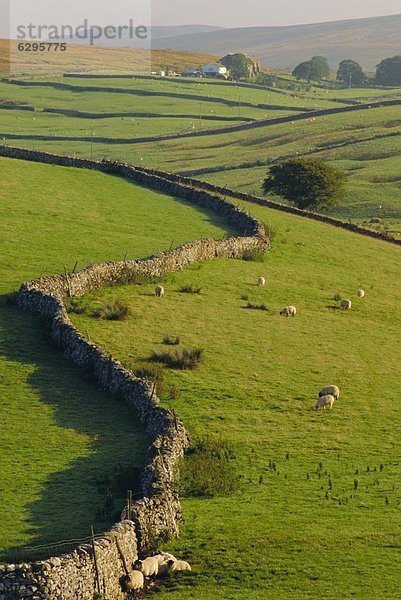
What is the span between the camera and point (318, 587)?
2258 cm

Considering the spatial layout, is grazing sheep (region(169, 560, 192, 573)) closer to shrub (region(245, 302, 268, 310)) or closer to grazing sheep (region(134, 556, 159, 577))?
grazing sheep (region(134, 556, 159, 577))

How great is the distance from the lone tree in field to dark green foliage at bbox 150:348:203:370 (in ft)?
171

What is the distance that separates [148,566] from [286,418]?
35.6 feet

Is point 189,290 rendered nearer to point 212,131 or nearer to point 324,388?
point 324,388

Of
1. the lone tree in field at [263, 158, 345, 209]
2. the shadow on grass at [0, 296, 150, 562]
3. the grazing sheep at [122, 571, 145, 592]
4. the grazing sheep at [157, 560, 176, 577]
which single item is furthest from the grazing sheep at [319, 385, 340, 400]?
the lone tree in field at [263, 158, 345, 209]

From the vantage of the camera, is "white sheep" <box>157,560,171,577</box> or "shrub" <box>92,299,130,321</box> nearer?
"white sheep" <box>157,560,171,577</box>

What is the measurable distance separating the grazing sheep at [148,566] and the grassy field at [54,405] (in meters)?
1.57

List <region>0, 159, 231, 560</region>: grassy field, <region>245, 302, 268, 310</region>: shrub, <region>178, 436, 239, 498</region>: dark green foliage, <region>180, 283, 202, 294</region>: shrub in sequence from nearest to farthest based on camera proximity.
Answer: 1. <region>0, 159, 231, 560</region>: grassy field
2. <region>178, 436, 239, 498</region>: dark green foliage
3. <region>245, 302, 268, 310</region>: shrub
4. <region>180, 283, 202, 294</region>: shrub

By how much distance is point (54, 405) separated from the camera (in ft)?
105

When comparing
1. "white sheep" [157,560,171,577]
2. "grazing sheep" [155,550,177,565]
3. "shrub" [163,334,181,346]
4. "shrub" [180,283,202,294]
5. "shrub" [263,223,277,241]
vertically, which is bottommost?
"white sheep" [157,560,171,577]

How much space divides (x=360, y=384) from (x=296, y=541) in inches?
537

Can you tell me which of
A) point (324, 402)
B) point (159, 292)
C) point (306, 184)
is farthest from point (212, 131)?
point (324, 402)

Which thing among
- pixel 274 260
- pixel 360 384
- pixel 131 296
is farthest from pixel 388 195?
pixel 360 384

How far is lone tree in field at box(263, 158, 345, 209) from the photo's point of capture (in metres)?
87.5
